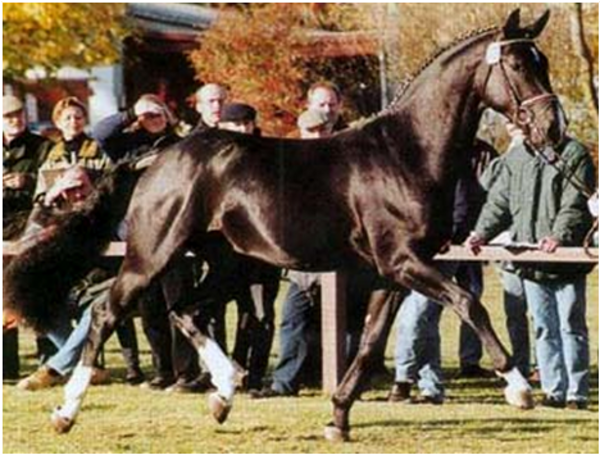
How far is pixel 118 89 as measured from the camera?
30.9 meters

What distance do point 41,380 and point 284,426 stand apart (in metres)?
2.32

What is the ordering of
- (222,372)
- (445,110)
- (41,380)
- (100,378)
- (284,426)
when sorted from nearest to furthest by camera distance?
(445,110) < (222,372) < (284,426) < (41,380) < (100,378)

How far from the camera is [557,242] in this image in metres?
9.27

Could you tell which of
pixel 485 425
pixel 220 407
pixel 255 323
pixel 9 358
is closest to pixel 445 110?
pixel 220 407

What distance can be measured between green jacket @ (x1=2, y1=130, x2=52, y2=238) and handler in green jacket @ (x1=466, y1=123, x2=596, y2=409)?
9.53 feet

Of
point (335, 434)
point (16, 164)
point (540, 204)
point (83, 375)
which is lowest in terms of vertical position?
point (335, 434)

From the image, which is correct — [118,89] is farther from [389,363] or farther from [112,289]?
[112,289]

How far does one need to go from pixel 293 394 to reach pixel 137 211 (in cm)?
238

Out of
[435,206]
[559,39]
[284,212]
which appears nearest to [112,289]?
[284,212]

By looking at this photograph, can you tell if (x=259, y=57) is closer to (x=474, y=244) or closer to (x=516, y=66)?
(x=474, y=244)

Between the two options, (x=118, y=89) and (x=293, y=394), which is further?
(x=118, y=89)

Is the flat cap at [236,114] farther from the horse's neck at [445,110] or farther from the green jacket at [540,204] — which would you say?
the horse's neck at [445,110]

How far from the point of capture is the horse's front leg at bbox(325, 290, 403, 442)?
313 inches

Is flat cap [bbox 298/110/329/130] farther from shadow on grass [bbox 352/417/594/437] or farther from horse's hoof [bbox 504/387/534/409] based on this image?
horse's hoof [bbox 504/387/534/409]
